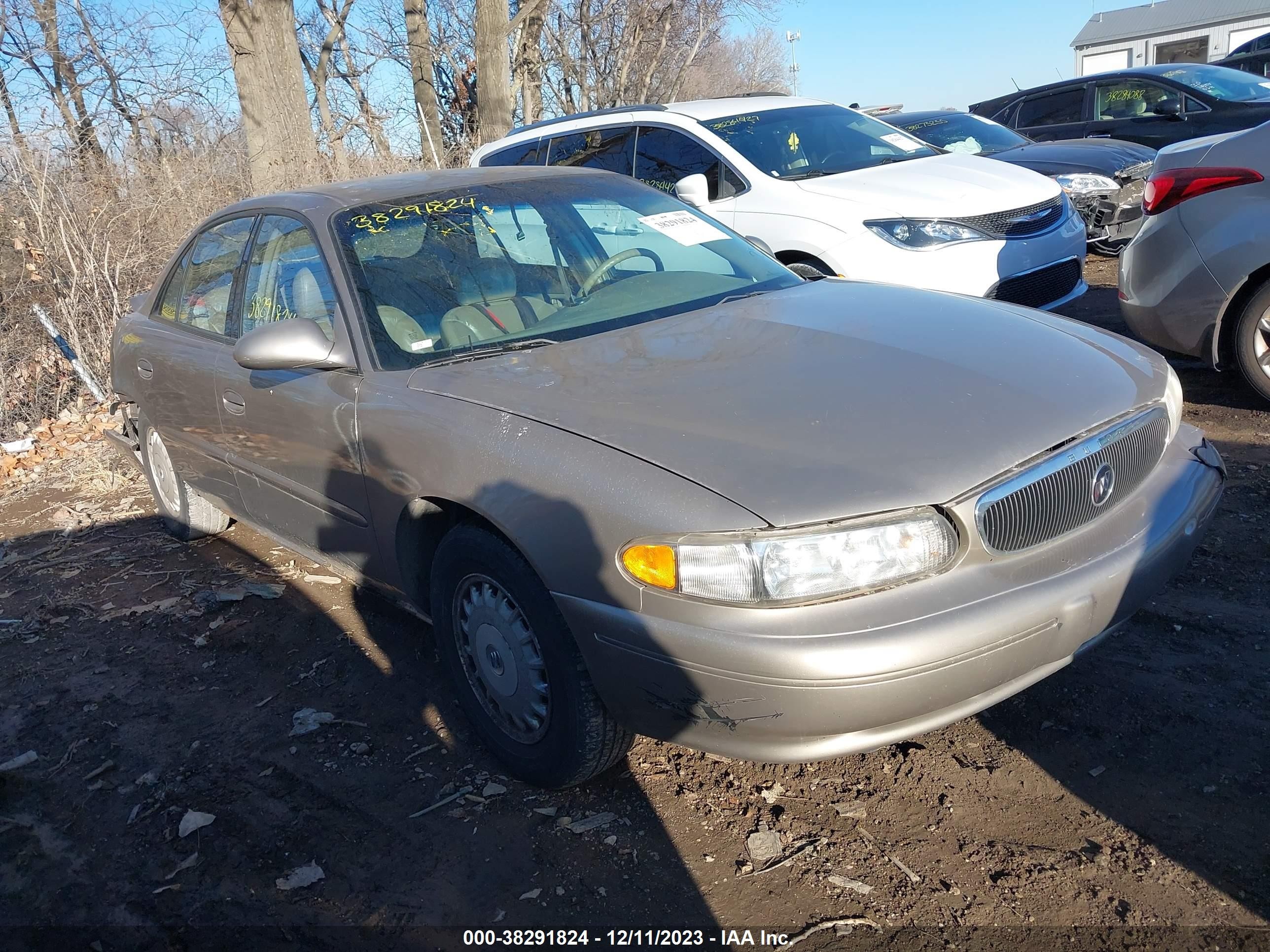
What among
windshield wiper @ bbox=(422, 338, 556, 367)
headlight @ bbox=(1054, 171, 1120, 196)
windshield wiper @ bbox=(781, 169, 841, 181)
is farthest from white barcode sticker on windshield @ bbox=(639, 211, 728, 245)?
headlight @ bbox=(1054, 171, 1120, 196)

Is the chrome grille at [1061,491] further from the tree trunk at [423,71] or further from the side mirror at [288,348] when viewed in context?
the tree trunk at [423,71]

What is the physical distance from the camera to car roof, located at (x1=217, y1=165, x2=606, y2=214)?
149 inches

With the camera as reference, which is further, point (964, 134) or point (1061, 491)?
point (964, 134)

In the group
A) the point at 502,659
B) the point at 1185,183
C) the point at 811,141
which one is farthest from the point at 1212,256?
the point at 502,659

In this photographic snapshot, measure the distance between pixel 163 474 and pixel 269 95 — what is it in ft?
25.2

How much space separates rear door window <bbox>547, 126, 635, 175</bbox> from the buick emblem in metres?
5.60

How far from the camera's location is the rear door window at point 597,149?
766 cm

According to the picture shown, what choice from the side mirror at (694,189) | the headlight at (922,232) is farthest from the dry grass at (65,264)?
the headlight at (922,232)

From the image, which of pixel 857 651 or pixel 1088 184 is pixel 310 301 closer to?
pixel 857 651

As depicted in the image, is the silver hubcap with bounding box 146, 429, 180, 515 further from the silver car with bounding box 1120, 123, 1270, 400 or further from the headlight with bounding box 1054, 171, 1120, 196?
the headlight with bounding box 1054, 171, 1120, 196

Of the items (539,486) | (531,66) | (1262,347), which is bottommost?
(1262,347)

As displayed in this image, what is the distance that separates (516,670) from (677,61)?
33.1 m

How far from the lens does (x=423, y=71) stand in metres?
18.5

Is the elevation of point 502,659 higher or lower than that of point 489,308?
lower
